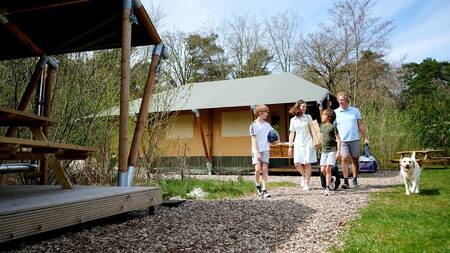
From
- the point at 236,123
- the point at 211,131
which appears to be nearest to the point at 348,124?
the point at 236,123

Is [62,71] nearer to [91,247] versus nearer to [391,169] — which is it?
[91,247]

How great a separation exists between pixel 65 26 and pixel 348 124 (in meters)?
5.41

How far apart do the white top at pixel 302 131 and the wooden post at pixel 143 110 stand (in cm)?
341

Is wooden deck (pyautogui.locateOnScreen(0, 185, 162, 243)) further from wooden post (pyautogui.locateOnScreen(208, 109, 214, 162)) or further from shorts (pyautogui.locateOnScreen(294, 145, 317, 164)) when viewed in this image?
wooden post (pyautogui.locateOnScreen(208, 109, 214, 162))

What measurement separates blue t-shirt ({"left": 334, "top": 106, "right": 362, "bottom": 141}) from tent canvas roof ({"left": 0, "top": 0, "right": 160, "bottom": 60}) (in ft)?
13.8

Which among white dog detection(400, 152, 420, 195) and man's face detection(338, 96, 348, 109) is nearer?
white dog detection(400, 152, 420, 195)

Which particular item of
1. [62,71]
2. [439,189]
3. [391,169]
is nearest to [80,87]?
[62,71]

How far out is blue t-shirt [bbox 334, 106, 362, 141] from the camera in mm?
7652

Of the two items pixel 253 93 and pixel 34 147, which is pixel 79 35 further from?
pixel 253 93

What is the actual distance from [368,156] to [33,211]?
7617mm

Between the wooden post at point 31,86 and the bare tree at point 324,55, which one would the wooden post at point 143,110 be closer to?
the wooden post at point 31,86

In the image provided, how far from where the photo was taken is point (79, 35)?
563 cm

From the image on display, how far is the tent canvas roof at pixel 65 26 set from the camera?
4855 mm

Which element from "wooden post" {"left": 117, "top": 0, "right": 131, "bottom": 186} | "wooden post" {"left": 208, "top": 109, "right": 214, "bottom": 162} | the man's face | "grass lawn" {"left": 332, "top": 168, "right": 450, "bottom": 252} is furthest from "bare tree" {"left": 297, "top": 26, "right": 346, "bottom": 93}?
"wooden post" {"left": 117, "top": 0, "right": 131, "bottom": 186}
